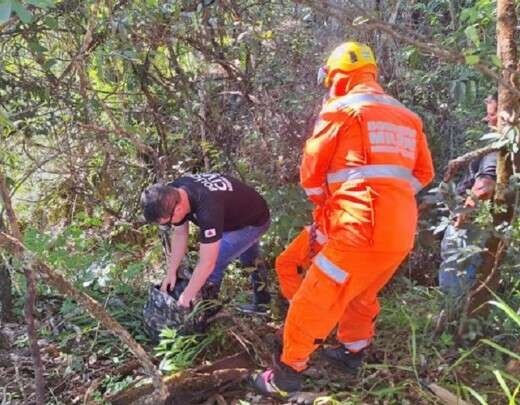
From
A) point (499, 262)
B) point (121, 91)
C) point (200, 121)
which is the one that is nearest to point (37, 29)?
point (121, 91)

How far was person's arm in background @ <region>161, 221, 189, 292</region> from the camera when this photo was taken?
349cm

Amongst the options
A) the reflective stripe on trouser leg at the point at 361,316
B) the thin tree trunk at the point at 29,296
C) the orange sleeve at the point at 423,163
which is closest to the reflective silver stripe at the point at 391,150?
the orange sleeve at the point at 423,163

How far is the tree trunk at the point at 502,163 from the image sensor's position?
8.78 ft

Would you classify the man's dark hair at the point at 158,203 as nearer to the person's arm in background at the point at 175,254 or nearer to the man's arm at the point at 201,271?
the man's arm at the point at 201,271

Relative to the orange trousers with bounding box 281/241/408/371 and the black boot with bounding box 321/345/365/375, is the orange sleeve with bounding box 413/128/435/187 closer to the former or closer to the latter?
the orange trousers with bounding box 281/241/408/371

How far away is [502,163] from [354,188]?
735 millimetres

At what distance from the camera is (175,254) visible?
3.54 meters

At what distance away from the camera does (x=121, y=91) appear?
4703 millimetres

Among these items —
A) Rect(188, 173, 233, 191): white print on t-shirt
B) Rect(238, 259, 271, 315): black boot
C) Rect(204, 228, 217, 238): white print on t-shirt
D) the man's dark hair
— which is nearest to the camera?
the man's dark hair

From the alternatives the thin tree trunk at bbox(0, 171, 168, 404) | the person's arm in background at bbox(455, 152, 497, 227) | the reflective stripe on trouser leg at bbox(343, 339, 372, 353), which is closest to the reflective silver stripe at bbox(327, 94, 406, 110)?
the person's arm in background at bbox(455, 152, 497, 227)

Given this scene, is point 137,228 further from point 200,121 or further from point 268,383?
point 268,383

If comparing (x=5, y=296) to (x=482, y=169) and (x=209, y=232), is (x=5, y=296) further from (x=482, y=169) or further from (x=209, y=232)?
(x=482, y=169)

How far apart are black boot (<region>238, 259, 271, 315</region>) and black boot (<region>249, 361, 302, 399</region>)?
732mm

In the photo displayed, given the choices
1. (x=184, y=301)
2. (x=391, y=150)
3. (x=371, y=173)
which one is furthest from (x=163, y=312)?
(x=391, y=150)
